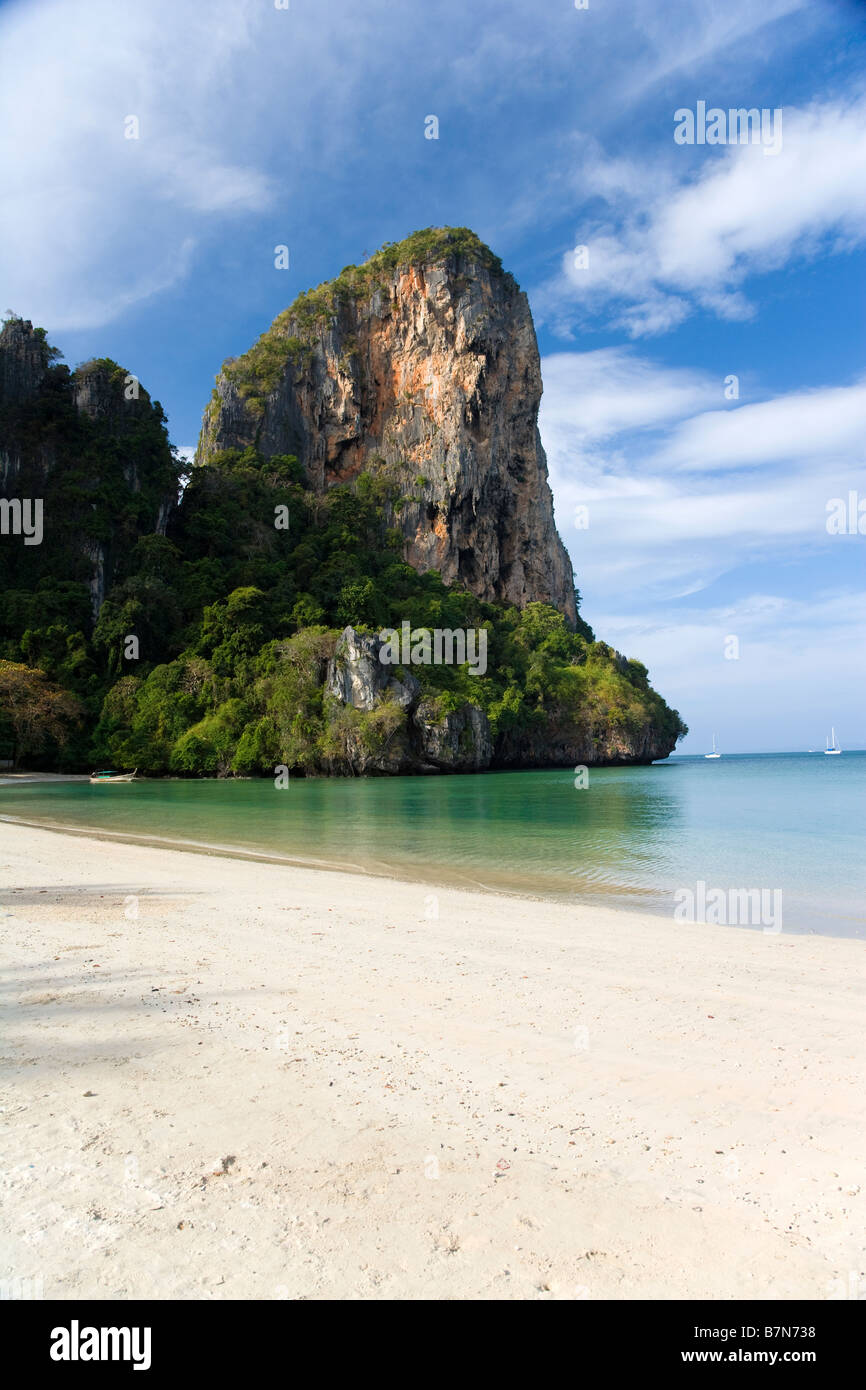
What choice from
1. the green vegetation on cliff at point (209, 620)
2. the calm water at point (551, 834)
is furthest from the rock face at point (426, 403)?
the calm water at point (551, 834)

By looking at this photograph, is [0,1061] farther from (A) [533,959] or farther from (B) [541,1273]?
(A) [533,959]

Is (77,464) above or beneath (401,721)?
above

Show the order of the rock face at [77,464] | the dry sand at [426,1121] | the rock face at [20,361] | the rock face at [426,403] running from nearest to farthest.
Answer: the dry sand at [426,1121]
the rock face at [77,464]
the rock face at [20,361]
the rock face at [426,403]

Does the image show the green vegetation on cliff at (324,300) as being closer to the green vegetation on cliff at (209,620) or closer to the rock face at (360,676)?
the green vegetation on cliff at (209,620)

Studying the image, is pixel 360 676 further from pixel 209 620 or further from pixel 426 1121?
pixel 426 1121

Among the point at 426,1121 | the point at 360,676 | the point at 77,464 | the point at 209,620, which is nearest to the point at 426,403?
the point at 77,464

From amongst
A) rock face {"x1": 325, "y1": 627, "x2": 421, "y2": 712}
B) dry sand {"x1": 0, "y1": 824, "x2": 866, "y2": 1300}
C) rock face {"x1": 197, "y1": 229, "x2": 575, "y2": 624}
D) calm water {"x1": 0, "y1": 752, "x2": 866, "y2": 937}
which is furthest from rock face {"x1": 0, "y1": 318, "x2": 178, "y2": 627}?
dry sand {"x1": 0, "y1": 824, "x2": 866, "y2": 1300}

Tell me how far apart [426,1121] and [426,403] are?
92.1 meters

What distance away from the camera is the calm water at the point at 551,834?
12.6 m

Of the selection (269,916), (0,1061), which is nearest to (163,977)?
(0,1061)

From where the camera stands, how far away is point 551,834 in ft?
63.9

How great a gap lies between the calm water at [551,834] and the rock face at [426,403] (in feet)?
185

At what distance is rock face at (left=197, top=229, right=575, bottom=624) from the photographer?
281 feet

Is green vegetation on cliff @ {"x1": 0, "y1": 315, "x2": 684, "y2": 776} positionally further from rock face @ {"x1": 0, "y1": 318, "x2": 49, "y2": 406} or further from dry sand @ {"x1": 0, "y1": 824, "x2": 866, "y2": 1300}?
dry sand @ {"x1": 0, "y1": 824, "x2": 866, "y2": 1300}
